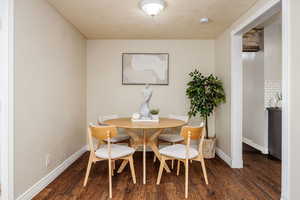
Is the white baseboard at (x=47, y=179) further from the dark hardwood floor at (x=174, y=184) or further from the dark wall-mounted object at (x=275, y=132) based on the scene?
the dark wall-mounted object at (x=275, y=132)

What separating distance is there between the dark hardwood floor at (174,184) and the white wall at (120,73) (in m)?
1.23

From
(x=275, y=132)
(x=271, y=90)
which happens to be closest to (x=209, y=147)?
(x=275, y=132)

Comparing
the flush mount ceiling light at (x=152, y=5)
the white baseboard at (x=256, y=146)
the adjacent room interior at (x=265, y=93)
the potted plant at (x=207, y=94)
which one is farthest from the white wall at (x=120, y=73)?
the flush mount ceiling light at (x=152, y=5)

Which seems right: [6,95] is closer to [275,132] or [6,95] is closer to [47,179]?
[47,179]

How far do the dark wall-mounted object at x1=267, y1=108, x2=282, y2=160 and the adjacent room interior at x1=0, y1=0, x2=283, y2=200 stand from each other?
0.06 feet

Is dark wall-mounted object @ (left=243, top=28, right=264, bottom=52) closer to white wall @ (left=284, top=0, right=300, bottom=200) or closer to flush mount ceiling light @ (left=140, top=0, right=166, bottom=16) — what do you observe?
white wall @ (left=284, top=0, right=300, bottom=200)

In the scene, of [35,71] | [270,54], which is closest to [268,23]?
[270,54]

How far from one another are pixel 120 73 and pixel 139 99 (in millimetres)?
673

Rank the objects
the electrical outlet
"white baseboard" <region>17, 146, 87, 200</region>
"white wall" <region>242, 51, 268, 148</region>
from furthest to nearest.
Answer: "white wall" <region>242, 51, 268, 148</region> → the electrical outlet → "white baseboard" <region>17, 146, 87, 200</region>

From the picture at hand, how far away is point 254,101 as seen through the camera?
4230 millimetres

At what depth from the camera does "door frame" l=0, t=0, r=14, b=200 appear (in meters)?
1.76

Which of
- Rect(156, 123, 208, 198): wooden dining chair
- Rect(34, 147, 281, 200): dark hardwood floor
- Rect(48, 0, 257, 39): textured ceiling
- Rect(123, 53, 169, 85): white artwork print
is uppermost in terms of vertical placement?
Rect(48, 0, 257, 39): textured ceiling

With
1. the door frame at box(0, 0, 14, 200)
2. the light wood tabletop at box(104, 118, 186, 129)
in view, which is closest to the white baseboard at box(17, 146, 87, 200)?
the door frame at box(0, 0, 14, 200)

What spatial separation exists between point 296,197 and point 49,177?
279cm
